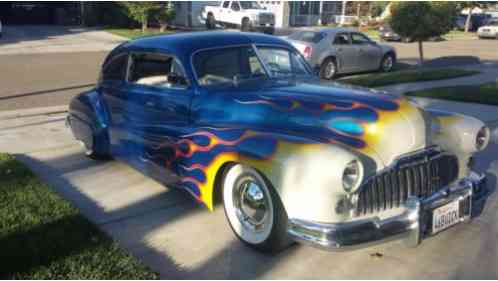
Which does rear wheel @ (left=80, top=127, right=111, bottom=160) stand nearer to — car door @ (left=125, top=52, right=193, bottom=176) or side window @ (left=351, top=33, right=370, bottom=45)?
car door @ (left=125, top=52, right=193, bottom=176)

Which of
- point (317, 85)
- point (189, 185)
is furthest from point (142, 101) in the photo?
point (317, 85)

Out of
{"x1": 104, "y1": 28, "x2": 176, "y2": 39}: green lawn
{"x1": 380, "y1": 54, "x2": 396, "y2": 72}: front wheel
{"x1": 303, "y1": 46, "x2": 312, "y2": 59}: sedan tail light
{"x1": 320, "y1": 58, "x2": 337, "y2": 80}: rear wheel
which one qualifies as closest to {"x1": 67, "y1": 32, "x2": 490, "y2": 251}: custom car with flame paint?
{"x1": 303, "y1": 46, "x2": 312, "y2": 59}: sedan tail light

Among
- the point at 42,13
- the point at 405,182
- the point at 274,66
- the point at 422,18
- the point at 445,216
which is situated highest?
the point at 422,18

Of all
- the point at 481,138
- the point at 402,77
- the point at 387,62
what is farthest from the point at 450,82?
the point at 481,138

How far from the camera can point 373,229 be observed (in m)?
3.28

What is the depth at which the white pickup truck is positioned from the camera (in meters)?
30.4

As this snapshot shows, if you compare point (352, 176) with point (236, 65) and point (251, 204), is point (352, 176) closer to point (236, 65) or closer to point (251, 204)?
point (251, 204)

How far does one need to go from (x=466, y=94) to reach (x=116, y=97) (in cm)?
789

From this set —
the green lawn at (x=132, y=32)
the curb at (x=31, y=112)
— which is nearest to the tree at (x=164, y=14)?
the green lawn at (x=132, y=32)

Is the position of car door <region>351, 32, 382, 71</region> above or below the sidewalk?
above

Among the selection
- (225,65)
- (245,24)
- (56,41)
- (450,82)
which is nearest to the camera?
(225,65)

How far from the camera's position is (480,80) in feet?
43.1

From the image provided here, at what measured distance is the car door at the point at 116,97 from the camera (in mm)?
5398

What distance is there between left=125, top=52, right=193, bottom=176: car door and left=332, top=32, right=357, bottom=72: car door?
30.5 ft
